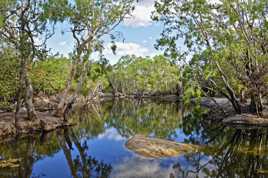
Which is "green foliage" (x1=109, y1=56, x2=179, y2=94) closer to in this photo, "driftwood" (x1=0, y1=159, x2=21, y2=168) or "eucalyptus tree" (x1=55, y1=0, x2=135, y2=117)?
"eucalyptus tree" (x1=55, y1=0, x2=135, y2=117)

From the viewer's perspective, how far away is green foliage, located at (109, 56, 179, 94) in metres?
117

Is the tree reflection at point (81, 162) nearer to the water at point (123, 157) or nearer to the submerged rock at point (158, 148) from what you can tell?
the water at point (123, 157)

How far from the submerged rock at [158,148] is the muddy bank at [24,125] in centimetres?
1094

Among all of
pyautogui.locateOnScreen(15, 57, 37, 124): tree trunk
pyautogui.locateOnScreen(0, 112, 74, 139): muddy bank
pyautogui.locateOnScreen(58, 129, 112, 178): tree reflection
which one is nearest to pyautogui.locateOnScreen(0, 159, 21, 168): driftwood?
pyautogui.locateOnScreen(58, 129, 112, 178): tree reflection

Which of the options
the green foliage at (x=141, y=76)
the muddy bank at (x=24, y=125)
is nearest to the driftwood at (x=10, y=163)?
the muddy bank at (x=24, y=125)

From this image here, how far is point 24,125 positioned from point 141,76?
98.8 m

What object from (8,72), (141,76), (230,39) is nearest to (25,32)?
(8,72)

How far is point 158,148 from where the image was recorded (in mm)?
21016

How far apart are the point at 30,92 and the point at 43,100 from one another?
34.5 m

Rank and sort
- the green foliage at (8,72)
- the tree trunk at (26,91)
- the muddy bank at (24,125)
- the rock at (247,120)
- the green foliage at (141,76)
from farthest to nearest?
the green foliage at (141,76), the rock at (247,120), the green foliage at (8,72), the tree trunk at (26,91), the muddy bank at (24,125)

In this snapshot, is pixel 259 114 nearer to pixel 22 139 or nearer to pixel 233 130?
pixel 233 130

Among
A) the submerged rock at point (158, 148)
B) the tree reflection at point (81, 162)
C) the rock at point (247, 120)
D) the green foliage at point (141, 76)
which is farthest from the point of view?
the green foliage at point (141, 76)

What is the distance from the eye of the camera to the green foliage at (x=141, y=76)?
117 m

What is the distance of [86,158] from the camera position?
68.9ft
